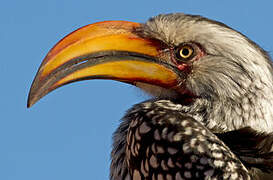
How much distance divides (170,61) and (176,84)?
0.18 m

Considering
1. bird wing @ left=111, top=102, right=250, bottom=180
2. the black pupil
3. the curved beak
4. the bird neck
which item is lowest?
bird wing @ left=111, top=102, right=250, bottom=180

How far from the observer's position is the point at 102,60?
22.0 feet

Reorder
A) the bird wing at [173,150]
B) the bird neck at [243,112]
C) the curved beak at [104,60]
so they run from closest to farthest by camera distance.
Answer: the bird wing at [173,150], the curved beak at [104,60], the bird neck at [243,112]

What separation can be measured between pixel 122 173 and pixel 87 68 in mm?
828

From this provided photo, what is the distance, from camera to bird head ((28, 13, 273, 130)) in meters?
6.59

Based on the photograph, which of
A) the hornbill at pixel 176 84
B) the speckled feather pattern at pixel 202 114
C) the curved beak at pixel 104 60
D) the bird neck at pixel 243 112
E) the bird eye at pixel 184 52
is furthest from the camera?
the bird eye at pixel 184 52

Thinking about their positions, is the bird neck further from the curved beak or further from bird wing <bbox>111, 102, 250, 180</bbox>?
the curved beak

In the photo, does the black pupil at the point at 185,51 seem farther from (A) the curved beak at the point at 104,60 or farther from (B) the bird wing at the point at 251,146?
Result: (B) the bird wing at the point at 251,146

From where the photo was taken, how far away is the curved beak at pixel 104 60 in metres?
6.52

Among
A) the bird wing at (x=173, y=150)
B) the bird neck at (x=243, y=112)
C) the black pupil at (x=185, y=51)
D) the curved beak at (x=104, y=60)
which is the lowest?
the bird wing at (x=173, y=150)

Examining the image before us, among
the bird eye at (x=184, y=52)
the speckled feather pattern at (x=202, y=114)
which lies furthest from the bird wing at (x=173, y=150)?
the bird eye at (x=184, y=52)

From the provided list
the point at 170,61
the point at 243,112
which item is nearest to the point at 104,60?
the point at 170,61

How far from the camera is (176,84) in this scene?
6.96 metres

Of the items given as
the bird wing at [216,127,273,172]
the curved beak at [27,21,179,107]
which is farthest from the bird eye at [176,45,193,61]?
the bird wing at [216,127,273,172]
